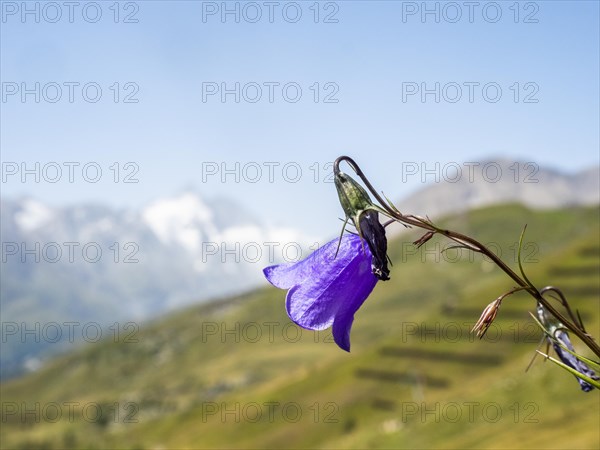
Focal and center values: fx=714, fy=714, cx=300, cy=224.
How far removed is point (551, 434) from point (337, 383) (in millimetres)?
78003

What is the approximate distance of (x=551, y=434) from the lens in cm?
4916

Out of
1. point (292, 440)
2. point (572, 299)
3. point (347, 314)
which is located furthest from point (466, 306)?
point (347, 314)

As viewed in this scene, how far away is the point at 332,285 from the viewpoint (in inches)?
117

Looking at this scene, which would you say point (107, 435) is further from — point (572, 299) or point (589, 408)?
point (589, 408)

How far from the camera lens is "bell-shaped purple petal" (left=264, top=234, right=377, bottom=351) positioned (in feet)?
9.59

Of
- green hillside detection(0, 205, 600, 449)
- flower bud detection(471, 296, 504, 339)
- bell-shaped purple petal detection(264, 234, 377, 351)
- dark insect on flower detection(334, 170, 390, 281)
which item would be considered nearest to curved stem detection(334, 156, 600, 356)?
dark insect on flower detection(334, 170, 390, 281)

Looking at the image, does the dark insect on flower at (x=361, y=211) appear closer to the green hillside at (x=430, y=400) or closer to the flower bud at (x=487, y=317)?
the flower bud at (x=487, y=317)

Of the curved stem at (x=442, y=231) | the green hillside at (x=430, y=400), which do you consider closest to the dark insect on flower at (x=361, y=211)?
the curved stem at (x=442, y=231)

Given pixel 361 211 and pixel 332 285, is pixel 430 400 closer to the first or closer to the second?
pixel 332 285

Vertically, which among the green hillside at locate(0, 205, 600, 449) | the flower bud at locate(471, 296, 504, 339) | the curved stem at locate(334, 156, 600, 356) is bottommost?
the green hillside at locate(0, 205, 600, 449)

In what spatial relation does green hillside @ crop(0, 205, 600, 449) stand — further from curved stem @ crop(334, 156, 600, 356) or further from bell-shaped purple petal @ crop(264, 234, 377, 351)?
curved stem @ crop(334, 156, 600, 356)

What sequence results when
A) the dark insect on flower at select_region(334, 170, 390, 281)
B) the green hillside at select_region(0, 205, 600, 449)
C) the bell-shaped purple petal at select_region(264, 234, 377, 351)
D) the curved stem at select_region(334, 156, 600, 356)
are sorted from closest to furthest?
the curved stem at select_region(334, 156, 600, 356)
the dark insect on flower at select_region(334, 170, 390, 281)
the bell-shaped purple petal at select_region(264, 234, 377, 351)
the green hillside at select_region(0, 205, 600, 449)

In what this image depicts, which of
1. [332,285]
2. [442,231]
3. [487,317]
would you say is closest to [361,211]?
[442,231]

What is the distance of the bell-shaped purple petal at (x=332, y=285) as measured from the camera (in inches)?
115
